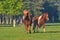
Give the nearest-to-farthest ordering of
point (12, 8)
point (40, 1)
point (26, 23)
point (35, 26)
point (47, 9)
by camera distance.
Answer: point (26, 23) < point (35, 26) < point (12, 8) < point (40, 1) < point (47, 9)

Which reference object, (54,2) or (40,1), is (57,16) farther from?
(40,1)

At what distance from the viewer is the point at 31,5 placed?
261 feet

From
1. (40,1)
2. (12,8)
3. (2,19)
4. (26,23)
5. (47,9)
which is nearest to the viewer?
(26,23)

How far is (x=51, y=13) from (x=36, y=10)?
1168 centimetres

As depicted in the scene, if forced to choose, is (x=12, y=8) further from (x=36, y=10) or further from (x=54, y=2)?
(x=54, y=2)

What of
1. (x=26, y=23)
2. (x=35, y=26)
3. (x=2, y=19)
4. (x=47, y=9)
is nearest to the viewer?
(x=26, y=23)

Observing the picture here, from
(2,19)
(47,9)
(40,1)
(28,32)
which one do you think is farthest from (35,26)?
(47,9)

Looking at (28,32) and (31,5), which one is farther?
(31,5)

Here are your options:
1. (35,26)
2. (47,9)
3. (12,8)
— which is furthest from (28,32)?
(47,9)

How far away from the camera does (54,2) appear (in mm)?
93812

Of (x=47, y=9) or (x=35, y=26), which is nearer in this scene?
(x=35, y=26)

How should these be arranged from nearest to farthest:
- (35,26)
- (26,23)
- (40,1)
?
(26,23)
(35,26)
(40,1)

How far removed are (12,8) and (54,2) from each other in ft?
120

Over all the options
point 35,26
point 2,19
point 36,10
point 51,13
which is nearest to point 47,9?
point 51,13
